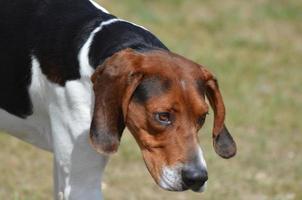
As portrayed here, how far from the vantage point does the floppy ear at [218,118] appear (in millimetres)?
4820

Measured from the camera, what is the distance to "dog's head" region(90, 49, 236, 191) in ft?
14.6

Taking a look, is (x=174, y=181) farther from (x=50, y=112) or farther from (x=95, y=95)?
(x=50, y=112)

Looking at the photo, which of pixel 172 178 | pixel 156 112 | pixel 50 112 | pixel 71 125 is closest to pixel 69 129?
pixel 71 125

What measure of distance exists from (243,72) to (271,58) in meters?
0.87

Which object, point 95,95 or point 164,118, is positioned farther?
point 95,95

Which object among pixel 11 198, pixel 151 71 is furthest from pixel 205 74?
pixel 11 198

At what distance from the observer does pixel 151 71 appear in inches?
182

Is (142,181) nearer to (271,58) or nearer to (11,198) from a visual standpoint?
(11,198)

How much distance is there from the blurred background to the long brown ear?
2224 mm

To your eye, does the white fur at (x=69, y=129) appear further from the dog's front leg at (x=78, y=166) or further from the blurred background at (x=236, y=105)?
the blurred background at (x=236, y=105)

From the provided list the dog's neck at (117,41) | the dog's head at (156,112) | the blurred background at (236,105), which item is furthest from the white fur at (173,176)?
the blurred background at (236,105)

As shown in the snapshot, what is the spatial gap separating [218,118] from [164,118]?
484 mm

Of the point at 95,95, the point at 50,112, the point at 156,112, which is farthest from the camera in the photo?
the point at 50,112

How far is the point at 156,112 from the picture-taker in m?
4.52
